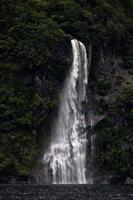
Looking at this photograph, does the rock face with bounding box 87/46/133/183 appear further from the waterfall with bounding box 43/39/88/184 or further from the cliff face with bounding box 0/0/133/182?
the waterfall with bounding box 43/39/88/184

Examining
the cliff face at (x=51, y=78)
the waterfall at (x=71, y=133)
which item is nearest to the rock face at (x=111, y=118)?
the cliff face at (x=51, y=78)

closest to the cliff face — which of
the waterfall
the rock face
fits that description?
the rock face

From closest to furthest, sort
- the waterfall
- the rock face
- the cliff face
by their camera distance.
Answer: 1. the cliff face
2. the waterfall
3. the rock face

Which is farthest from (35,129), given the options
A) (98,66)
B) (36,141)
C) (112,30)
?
(112,30)

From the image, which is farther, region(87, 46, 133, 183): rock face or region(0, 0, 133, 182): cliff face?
region(87, 46, 133, 183): rock face

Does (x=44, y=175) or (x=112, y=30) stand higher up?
(x=112, y=30)

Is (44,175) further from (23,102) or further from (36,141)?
(23,102)

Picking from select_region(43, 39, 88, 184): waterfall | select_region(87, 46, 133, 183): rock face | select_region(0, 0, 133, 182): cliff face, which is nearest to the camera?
select_region(0, 0, 133, 182): cliff face
